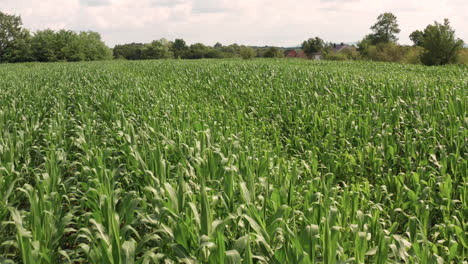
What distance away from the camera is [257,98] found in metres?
9.86

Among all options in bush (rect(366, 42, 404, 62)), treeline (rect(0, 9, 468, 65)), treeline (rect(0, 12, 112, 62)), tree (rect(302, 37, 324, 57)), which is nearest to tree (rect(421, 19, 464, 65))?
treeline (rect(0, 9, 468, 65))

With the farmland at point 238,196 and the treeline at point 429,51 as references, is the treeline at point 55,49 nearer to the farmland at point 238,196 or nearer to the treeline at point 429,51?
the treeline at point 429,51

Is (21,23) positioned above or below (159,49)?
above

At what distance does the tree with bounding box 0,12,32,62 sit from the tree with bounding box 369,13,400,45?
7222 cm

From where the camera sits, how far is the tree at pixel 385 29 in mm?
83812

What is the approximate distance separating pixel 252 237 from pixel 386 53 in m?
50.0

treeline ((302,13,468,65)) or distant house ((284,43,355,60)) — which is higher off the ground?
distant house ((284,43,355,60))

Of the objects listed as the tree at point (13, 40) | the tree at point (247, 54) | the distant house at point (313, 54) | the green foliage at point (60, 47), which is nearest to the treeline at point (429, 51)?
the tree at point (247, 54)

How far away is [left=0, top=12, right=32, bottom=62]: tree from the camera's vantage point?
216 ft

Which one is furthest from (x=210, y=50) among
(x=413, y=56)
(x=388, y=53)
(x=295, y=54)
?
(x=413, y=56)

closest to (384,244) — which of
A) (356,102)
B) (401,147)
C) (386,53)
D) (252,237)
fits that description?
(252,237)

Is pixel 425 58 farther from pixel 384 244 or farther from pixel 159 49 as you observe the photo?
pixel 159 49

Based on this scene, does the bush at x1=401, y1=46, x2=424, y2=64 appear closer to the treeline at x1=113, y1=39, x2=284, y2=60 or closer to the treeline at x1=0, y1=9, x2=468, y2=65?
the treeline at x1=0, y1=9, x2=468, y2=65

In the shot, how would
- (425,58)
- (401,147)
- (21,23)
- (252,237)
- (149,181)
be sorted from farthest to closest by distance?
(21,23) < (425,58) < (401,147) < (149,181) < (252,237)
